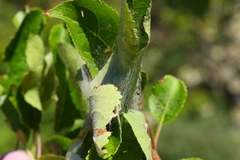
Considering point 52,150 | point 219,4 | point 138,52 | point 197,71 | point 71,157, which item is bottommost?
point 197,71

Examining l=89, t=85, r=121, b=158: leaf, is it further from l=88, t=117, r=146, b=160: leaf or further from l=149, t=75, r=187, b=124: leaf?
l=149, t=75, r=187, b=124: leaf

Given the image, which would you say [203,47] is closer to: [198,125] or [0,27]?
[198,125]

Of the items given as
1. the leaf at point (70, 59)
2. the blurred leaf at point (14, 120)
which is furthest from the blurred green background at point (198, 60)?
the leaf at point (70, 59)

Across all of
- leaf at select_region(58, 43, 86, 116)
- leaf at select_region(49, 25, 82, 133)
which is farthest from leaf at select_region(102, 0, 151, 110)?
leaf at select_region(49, 25, 82, 133)

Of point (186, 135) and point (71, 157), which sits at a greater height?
point (71, 157)

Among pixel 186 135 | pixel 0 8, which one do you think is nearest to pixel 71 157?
pixel 186 135

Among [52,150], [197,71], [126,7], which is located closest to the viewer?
[126,7]

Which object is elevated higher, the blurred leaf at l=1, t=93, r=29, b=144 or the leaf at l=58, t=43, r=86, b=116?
the leaf at l=58, t=43, r=86, b=116

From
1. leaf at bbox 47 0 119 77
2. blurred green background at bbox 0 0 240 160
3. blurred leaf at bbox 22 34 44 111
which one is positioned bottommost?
blurred green background at bbox 0 0 240 160

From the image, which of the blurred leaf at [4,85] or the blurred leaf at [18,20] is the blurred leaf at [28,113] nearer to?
the blurred leaf at [4,85]
